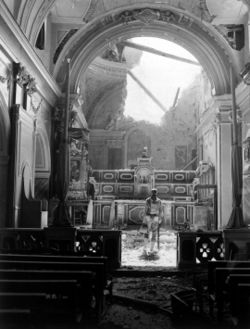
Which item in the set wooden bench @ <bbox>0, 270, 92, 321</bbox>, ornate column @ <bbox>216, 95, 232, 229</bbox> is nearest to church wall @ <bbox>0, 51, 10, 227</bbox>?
wooden bench @ <bbox>0, 270, 92, 321</bbox>

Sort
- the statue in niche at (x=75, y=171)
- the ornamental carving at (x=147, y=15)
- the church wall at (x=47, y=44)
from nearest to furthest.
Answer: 1. the church wall at (x=47, y=44)
2. the ornamental carving at (x=147, y=15)
3. the statue in niche at (x=75, y=171)

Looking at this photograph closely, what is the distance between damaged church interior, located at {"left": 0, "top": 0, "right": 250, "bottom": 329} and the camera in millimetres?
3951

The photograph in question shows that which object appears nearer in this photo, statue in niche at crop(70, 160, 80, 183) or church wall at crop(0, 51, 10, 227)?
church wall at crop(0, 51, 10, 227)

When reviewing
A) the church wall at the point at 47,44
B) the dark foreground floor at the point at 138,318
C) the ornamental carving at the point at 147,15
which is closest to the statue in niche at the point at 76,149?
the church wall at the point at 47,44

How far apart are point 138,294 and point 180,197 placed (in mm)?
12363

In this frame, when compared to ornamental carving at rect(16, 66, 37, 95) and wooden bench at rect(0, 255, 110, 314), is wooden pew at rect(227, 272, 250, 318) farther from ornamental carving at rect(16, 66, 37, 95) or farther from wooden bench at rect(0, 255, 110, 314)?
ornamental carving at rect(16, 66, 37, 95)

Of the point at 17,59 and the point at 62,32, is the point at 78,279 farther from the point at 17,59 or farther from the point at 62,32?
the point at 62,32

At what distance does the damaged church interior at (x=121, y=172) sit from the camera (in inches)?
156

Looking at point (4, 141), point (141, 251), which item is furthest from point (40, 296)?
point (141, 251)

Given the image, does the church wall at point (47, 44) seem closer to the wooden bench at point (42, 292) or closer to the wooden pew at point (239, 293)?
the wooden bench at point (42, 292)

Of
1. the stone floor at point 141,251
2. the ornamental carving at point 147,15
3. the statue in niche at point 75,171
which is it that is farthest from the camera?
the statue in niche at point 75,171

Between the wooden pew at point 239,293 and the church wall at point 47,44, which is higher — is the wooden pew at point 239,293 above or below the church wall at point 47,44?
below

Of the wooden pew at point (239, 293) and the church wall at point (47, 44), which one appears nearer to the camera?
the wooden pew at point (239, 293)

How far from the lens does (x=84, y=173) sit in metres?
14.7
